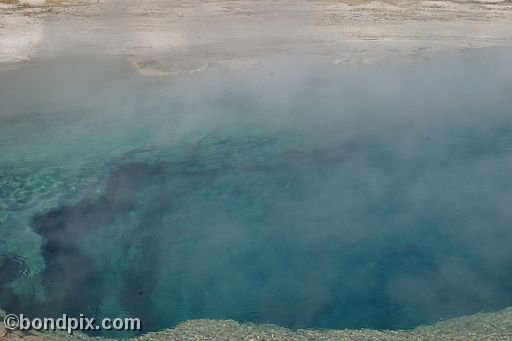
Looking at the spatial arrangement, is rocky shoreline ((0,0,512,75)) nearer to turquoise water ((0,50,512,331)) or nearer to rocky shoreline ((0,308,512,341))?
turquoise water ((0,50,512,331))

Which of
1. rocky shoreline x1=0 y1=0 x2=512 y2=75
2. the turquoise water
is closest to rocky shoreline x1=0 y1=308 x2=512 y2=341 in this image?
the turquoise water

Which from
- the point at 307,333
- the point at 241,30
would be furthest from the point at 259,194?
the point at 241,30

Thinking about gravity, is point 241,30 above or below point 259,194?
above

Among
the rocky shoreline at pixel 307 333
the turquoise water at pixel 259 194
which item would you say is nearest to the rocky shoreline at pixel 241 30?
the turquoise water at pixel 259 194

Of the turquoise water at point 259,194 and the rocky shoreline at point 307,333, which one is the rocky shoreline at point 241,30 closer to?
the turquoise water at point 259,194

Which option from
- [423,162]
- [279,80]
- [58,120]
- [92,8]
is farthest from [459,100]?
[92,8]

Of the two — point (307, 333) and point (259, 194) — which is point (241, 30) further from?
point (307, 333)

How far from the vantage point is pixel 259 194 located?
34.4 ft

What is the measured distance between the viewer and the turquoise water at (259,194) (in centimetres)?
798

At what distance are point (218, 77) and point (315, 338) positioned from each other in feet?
31.2

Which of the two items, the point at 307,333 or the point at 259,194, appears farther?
the point at 259,194

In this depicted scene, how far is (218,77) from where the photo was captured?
49.6ft

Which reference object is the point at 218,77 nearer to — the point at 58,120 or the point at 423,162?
the point at 58,120

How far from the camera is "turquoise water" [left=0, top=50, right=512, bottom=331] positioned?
798cm
